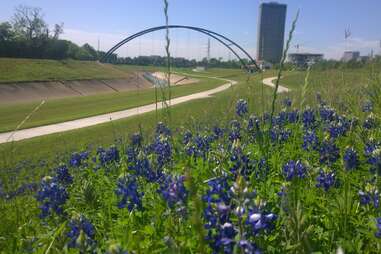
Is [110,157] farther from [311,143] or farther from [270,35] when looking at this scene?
[270,35]

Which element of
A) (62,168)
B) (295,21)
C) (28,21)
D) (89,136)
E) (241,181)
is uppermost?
(28,21)

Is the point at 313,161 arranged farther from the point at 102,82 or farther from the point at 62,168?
the point at 102,82

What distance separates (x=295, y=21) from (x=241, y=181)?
1.53 metres

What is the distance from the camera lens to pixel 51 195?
2895 millimetres

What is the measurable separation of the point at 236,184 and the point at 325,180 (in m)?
1.72

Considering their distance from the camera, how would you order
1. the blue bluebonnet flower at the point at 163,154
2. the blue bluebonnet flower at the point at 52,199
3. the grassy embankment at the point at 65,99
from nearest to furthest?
1. the blue bluebonnet flower at the point at 52,199
2. the blue bluebonnet flower at the point at 163,154
3. the grassy embankment at the point at 65,99

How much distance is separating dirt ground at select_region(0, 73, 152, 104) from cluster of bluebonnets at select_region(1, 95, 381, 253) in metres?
27.0

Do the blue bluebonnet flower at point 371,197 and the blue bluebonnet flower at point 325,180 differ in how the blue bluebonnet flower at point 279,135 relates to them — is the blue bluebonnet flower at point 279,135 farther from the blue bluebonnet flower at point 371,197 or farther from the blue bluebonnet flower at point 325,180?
the blue bluebonnet flower at point 371,197

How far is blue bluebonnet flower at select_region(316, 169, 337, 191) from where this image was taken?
271 cm

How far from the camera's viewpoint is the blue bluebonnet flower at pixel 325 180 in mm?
2713

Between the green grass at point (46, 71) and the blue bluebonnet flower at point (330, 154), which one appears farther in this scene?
the green grass at point (46, 71)

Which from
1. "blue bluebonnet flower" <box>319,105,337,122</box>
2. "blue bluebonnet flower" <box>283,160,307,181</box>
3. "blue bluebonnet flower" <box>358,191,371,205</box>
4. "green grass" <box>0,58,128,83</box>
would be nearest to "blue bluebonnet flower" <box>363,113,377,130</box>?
"blue bluebonnet flower" <box>319,105,337,122</box>

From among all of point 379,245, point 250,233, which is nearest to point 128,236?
point 250,233

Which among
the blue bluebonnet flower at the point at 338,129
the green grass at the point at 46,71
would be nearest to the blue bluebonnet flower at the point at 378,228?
the blue bluebonnet flower at the point at 338,129
